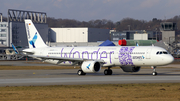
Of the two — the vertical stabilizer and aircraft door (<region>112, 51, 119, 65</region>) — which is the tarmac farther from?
the vertical stabilizer

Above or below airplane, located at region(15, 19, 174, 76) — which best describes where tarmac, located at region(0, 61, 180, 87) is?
below

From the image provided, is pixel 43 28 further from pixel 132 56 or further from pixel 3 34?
pixel 132 56

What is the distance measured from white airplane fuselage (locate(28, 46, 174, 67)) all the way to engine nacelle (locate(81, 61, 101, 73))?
68.3 inches

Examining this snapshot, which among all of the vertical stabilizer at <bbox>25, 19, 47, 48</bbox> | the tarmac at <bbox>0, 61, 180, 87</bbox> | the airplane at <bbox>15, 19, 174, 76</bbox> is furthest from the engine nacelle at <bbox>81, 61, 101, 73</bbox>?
the vertical stabilizer at <bbox>25, 19, 47, 48</bbox>

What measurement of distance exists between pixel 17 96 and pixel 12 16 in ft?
437

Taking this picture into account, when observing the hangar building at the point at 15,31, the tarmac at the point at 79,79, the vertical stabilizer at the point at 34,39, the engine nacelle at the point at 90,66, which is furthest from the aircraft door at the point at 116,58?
the hangar building at the point at 15,31

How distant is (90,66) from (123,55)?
464 cm

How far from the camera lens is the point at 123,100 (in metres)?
17.7

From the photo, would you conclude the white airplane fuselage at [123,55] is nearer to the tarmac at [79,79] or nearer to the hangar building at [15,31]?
the tarmac at [79,79]

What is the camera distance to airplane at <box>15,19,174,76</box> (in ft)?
122

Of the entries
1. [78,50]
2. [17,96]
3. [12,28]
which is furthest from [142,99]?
[12,28]

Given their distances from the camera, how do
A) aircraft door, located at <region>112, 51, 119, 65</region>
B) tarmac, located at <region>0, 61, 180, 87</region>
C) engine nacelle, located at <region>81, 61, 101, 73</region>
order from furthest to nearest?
aircraft door, located at <region>112, 51, 119, 65</region> < engine nacelle, located at <region>81, 61, 101, 73</region> < tarmac, located at <region>0, 61, 180, 87</region>

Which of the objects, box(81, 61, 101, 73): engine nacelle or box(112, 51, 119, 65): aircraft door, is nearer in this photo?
box(81, 61, 101, 73): engine nacelle

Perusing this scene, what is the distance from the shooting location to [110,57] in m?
39.5
